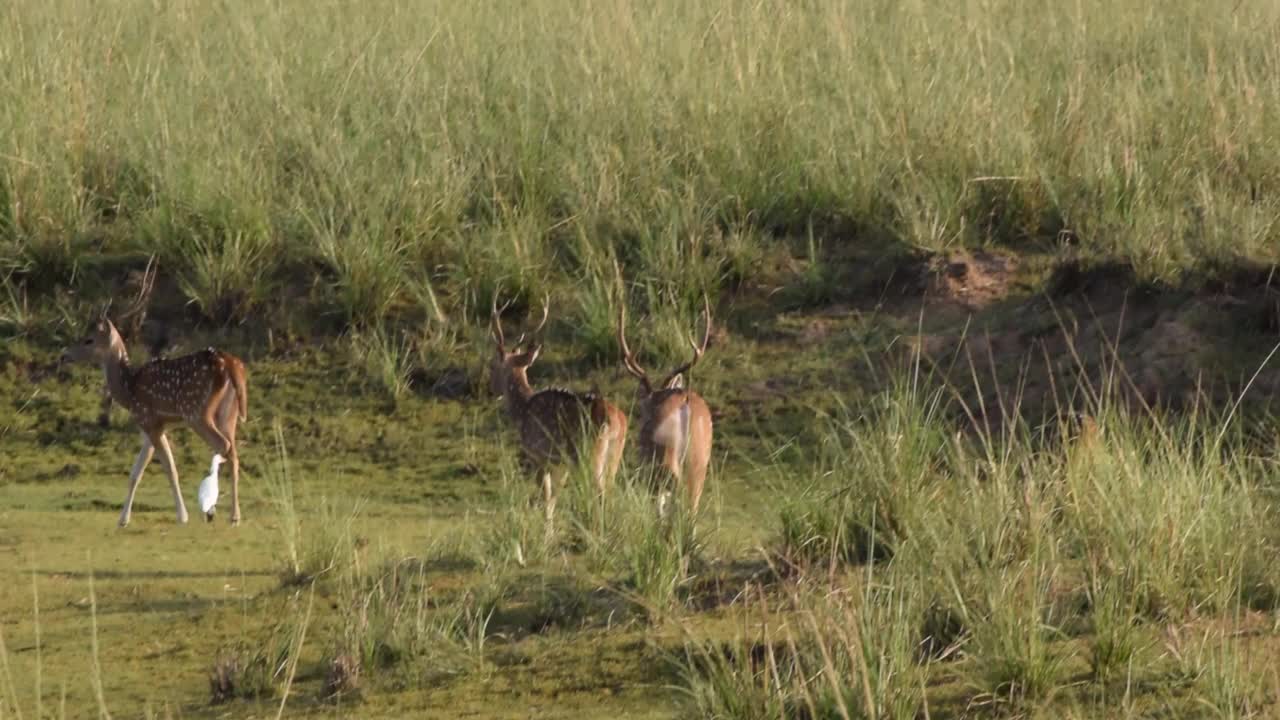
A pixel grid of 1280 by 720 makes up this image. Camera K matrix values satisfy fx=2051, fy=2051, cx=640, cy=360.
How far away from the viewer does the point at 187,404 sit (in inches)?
370

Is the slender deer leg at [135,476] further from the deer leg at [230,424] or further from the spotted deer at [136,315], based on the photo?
the spotted deer at [136,315]

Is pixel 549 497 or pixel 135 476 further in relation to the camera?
pixel 135 476

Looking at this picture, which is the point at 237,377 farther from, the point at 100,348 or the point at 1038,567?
the point at 1038,567

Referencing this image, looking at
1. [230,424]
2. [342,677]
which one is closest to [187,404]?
[230,424]

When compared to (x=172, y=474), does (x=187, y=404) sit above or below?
above

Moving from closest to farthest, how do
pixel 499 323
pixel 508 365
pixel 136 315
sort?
1. pixel 508 365
2. pixel 499 323
3. pixel 136 315

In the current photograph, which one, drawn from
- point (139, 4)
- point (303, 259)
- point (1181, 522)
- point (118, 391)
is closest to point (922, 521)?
point (1181, 522)

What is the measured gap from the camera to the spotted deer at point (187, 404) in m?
9.34

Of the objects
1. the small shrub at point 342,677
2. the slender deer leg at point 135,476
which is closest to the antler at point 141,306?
the slender deer leg at point 135,476

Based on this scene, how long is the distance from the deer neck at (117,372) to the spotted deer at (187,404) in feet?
0.22

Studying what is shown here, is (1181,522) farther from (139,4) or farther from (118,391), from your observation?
(139,4)

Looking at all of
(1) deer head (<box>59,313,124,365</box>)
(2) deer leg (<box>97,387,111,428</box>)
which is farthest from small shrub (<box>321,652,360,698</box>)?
(2) deer leg (<box>97,387,111,428</box>)

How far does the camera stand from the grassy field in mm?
6457

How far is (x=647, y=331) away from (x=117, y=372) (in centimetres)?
263
